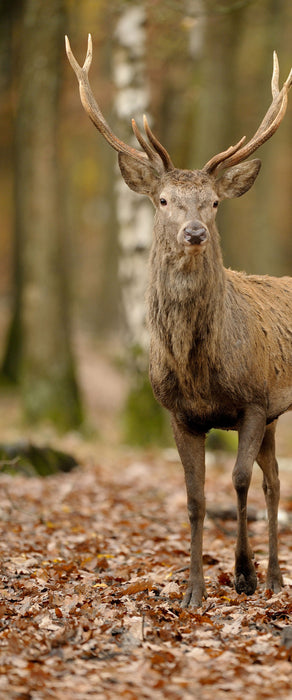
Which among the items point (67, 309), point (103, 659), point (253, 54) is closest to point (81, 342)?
point (253, 54)

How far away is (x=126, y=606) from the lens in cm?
530

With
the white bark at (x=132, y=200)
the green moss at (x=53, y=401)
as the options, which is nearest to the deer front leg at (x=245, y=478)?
the white bark at (x=132, y=200)

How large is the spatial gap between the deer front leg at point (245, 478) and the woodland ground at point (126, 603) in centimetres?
13

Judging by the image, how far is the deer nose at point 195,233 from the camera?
5328mm

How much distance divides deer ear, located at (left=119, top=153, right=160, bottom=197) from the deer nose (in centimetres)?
80

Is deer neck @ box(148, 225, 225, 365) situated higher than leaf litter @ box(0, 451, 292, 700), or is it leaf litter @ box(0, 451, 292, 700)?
deer neck @ box(148, 225, 225, 365)

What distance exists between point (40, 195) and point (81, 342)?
1379 cm

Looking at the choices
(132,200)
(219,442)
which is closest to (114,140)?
(132,200)

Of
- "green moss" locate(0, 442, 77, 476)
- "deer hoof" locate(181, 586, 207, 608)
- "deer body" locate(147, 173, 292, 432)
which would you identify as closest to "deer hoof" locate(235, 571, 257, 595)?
"deer hoof" locate(181, 586, 207, 608)

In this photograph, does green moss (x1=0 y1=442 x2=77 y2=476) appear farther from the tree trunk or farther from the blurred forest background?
the tree trunk

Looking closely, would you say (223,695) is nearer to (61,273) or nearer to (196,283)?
(196,283)

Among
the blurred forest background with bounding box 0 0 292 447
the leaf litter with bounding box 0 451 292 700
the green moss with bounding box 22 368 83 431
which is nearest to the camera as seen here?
the leaf litter with bounding box 0 451 292 700

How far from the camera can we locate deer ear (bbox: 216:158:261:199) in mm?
6109

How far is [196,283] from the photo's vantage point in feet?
18.4
